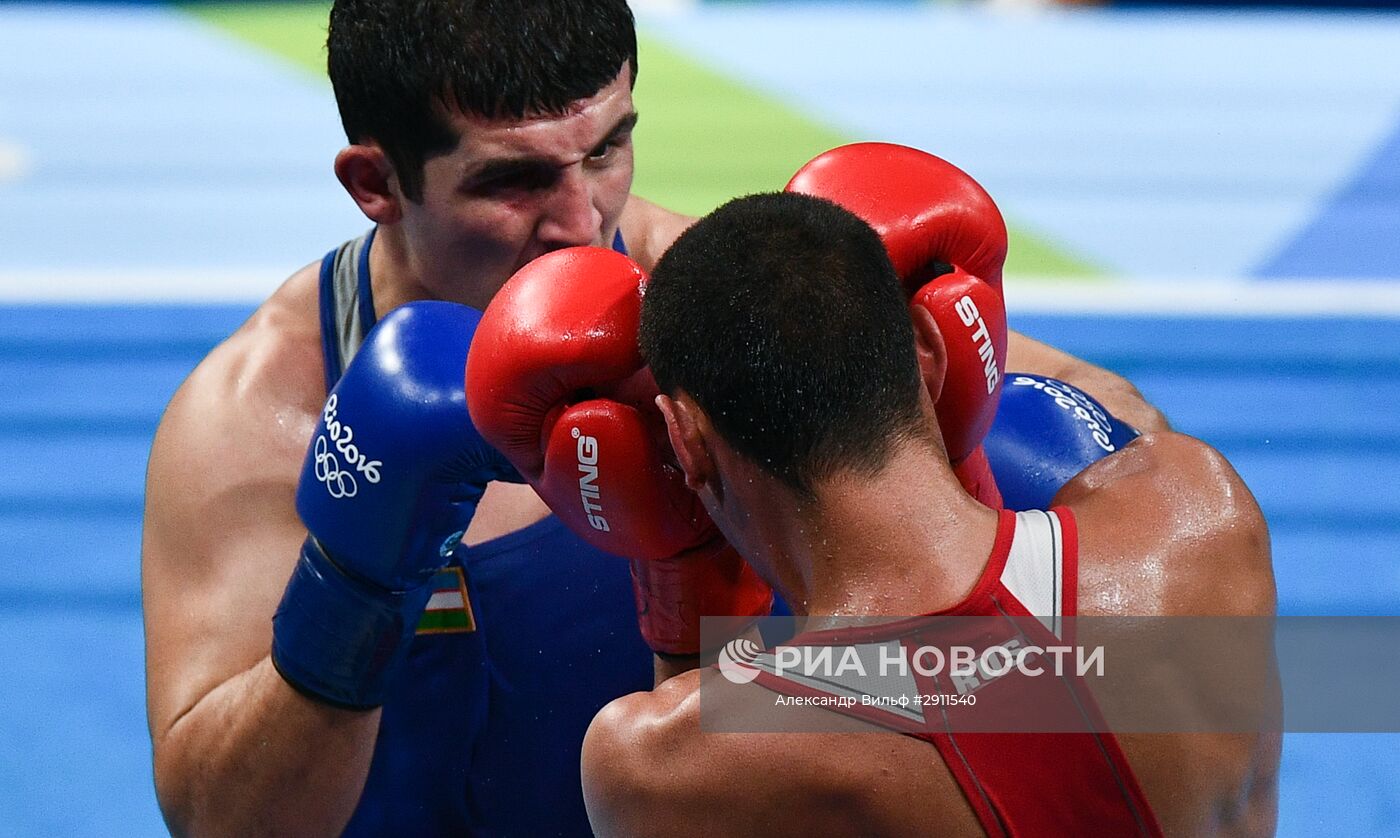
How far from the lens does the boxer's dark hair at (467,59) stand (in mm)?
2180

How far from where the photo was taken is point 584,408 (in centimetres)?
178

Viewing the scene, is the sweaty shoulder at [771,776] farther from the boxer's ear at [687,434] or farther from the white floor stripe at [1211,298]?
the white floor stripe at [1211,298]

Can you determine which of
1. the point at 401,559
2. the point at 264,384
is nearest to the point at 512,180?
the point at 264,384

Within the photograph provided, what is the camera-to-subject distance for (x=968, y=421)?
187 centimetres

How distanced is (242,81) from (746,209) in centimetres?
674

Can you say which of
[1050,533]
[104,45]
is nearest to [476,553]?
[1050,533]

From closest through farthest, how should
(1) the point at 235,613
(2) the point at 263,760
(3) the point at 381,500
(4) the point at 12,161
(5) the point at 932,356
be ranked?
(5) the point at 932,356
(3) the point at 381,500
(2) the point at 263,760
(1) the point at 235,613
(4) the point at 12,161

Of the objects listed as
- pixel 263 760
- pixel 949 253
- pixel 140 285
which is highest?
pixel 949 253

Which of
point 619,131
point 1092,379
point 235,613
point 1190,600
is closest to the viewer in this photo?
point 1190,600

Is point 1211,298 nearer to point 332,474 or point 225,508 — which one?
point 225,508

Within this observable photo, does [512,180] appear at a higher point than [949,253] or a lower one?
lower

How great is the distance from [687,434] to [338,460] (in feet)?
1.61

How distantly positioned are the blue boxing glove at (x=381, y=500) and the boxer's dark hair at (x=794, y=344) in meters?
0.36

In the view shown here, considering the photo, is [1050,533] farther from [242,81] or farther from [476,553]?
[242,81]
